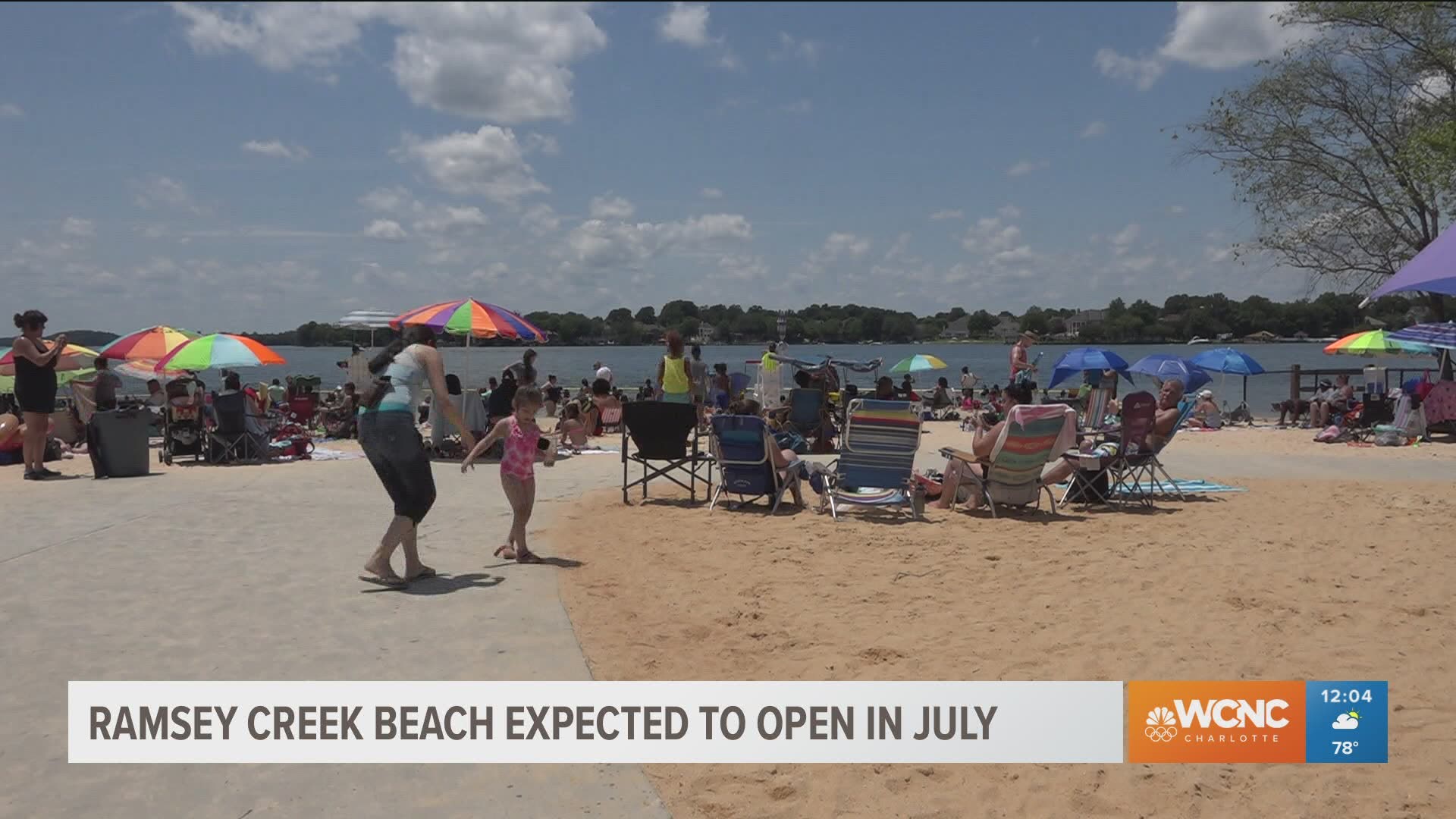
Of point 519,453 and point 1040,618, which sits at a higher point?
point 519,453

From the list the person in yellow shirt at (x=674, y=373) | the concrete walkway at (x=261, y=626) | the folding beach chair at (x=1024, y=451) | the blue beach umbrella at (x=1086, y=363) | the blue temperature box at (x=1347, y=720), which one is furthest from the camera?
the blue beach umbrella at (x=1086, y=363)

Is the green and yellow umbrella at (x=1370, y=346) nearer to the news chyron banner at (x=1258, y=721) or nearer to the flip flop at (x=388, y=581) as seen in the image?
the news chyron banner at (x=1258, y=721)

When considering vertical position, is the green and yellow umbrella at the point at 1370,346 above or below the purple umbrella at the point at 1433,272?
above

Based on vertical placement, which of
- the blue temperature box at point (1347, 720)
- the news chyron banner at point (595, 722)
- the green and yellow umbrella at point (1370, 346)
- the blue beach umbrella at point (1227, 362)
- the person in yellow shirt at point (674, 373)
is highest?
the green and yellow umbrella at point (1370, 346)

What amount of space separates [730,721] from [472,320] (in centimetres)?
953

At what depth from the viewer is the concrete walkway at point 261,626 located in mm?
2916

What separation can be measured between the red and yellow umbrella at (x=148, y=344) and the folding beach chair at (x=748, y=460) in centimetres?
941

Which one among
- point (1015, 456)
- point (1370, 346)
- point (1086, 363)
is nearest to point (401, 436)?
point (1015, 456)

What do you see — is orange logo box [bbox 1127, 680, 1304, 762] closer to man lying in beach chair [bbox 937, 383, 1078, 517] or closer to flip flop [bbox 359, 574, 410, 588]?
flip flop [bbox 359, 574, 410, 588]

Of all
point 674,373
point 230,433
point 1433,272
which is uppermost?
point 1433,272

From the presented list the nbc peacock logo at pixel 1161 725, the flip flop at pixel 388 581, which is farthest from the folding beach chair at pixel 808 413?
the nbc peacock logo at pixel 1161 725

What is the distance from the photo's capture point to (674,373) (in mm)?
10516

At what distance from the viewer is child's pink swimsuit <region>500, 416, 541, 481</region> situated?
5.97 metres

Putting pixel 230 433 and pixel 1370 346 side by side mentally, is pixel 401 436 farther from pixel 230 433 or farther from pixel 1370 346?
pixel 1370 346
